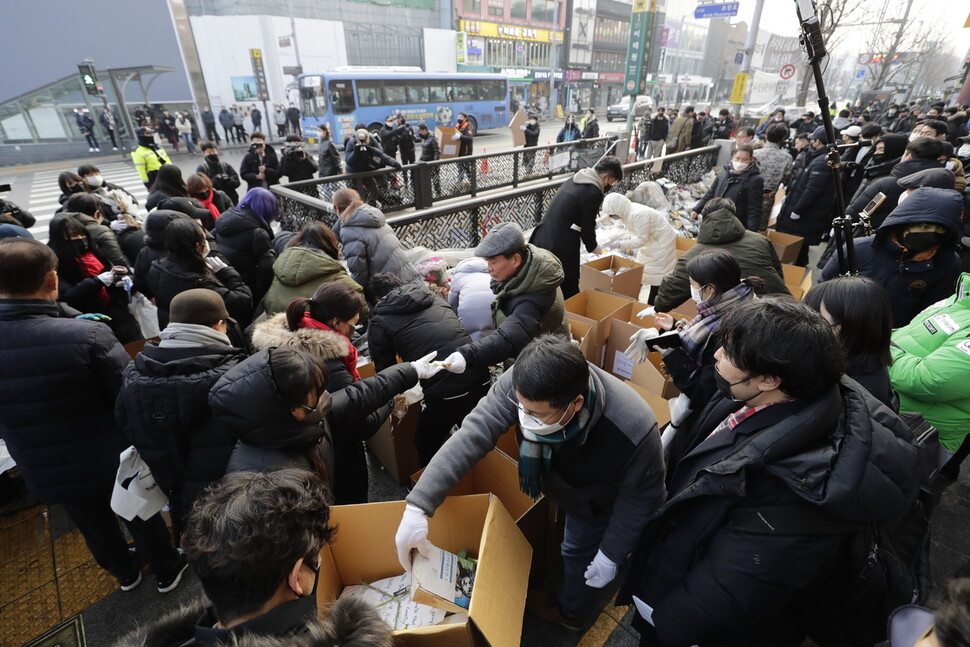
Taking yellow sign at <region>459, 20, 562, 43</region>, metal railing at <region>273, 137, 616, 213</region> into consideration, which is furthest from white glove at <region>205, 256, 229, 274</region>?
yellow sign at <region>459, 20, 562, 43</region>

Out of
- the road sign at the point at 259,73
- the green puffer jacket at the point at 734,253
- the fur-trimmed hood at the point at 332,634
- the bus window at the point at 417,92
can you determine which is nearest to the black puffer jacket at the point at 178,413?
the fur-trimmed hood at the point at 332,634

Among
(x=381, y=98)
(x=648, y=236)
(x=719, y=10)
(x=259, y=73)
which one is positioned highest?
(x=719, y=10)

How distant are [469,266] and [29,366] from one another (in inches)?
90.0

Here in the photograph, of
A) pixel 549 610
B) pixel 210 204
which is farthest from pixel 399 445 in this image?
pixel 210 204

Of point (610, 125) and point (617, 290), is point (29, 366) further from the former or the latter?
point (610, 125)

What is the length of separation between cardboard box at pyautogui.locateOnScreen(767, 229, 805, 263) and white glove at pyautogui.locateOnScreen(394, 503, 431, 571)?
5545mm

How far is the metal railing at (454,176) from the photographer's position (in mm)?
7320

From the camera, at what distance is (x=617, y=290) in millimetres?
4262

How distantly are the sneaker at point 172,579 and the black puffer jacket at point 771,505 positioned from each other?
2.37 m

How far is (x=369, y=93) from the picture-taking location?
1670 centimetres

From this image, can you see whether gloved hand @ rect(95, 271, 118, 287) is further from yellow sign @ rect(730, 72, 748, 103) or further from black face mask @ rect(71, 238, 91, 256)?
yellow sign @ rect(730, 72, 748, 103)

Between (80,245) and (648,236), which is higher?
(80,245)

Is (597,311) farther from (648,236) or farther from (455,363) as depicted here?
(455,363)

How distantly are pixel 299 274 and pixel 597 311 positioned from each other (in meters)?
2.39
